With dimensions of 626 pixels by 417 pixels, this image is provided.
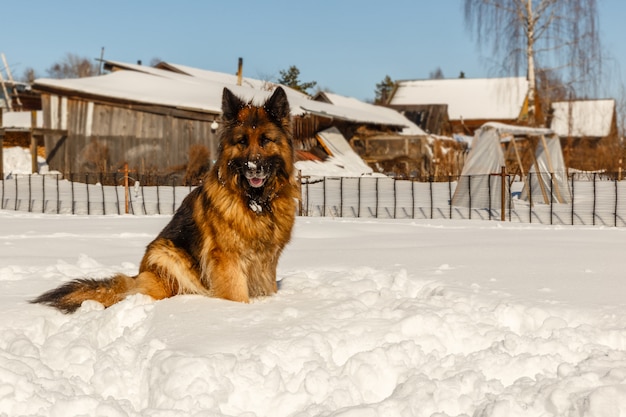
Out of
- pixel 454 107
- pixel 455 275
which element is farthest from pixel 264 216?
pixel 454 107

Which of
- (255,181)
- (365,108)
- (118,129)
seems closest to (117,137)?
(118,129)

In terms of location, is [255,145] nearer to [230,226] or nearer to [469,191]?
[230,226]

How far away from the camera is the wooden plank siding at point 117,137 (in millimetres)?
28219

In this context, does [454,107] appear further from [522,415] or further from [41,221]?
[522,415]

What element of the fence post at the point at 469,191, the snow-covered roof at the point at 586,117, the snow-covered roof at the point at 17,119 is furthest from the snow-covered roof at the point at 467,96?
the fence post at the point at 469,191

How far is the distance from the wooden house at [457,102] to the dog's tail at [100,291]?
1878 inches

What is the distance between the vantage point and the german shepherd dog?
5461 millimetres

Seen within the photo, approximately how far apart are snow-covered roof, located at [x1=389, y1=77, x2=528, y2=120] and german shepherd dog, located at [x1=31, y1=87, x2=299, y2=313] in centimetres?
5207

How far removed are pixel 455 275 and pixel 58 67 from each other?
10252cm

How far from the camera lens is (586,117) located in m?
59.6

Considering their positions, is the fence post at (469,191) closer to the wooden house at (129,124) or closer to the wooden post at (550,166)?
the wooden post at (550,166)

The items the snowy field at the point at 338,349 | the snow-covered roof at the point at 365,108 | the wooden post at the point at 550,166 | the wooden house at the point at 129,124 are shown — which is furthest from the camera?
the snow-covered roof at the point at 365,108

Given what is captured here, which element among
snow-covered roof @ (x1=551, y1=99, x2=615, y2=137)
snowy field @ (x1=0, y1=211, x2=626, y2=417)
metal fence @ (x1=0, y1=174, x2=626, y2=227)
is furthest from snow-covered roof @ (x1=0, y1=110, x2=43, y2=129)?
snow-covered roof @ (x1=551, y1=99, x2=615, y2=137)

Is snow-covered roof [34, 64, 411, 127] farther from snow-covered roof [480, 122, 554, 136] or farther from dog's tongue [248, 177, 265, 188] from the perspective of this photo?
dog's tongue [248, 177, 265, 188]
